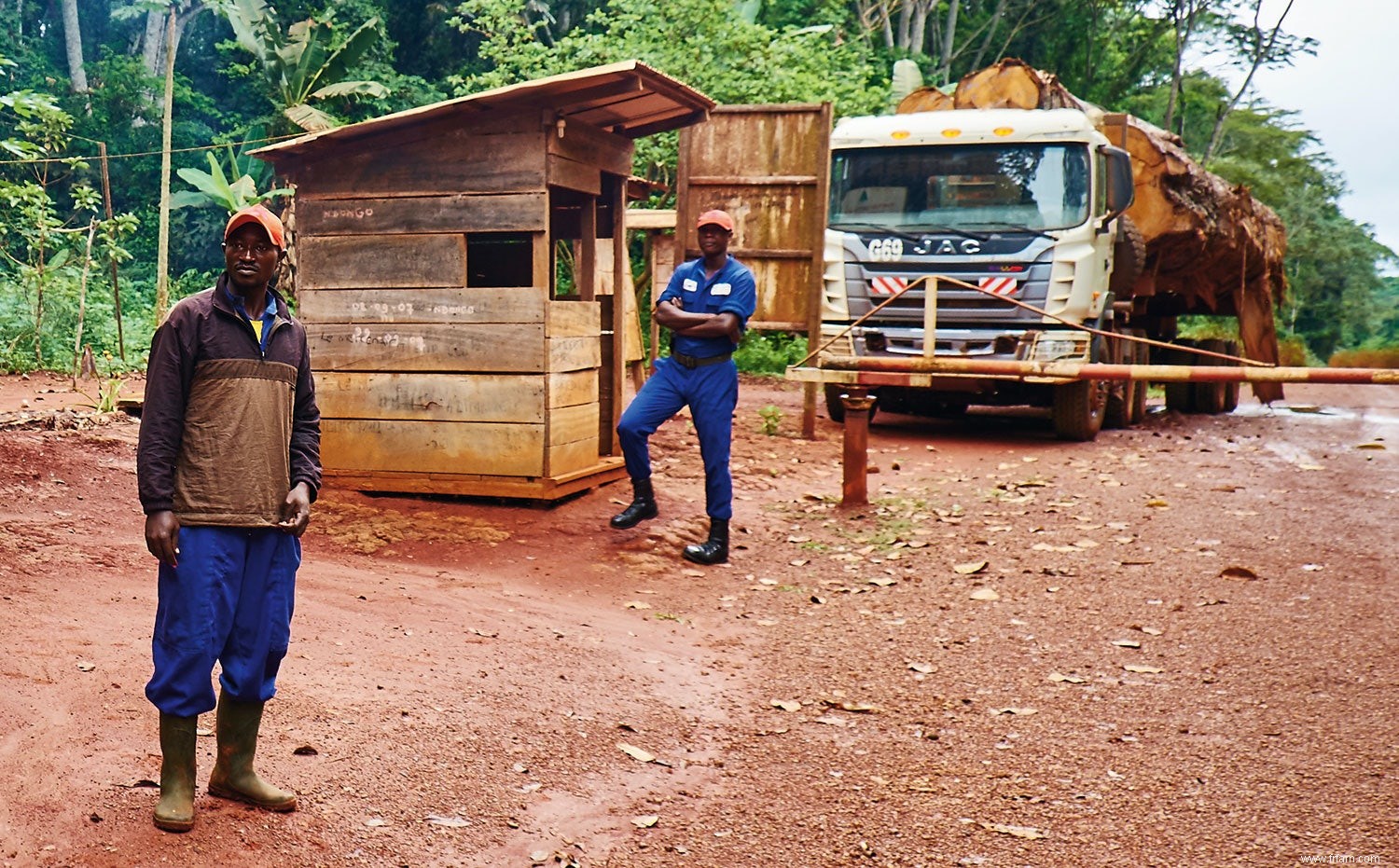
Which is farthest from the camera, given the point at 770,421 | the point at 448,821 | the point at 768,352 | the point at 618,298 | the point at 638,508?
the point at 768,352

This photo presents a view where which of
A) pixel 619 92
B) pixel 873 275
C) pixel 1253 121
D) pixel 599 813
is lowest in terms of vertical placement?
pixel 599 813

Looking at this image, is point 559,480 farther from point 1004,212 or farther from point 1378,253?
point 1378,253

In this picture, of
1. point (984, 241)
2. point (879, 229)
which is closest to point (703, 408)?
point (879, 229)

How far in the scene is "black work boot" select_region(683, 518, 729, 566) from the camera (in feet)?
24.5

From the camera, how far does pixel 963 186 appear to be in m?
11.7

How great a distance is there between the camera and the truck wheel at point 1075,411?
40.5ft

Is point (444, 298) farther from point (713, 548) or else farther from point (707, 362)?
point (713, 548)

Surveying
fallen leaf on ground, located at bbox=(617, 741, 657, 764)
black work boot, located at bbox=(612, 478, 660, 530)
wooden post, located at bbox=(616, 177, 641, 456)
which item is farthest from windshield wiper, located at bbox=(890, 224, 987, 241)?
fallen leaf on ground, located at bbox=(617, 741, 657, 764)

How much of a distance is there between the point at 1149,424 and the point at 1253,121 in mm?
28169

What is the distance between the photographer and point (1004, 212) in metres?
11.6

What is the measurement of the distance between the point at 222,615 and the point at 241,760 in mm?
459

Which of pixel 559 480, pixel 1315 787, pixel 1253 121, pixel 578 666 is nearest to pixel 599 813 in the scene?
pixel 578 666

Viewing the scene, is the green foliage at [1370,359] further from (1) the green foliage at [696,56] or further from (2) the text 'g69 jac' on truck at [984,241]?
(2) the text 'g69 jac' on truck at [984,241]

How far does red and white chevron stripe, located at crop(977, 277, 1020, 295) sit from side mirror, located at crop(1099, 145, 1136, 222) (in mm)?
1156
